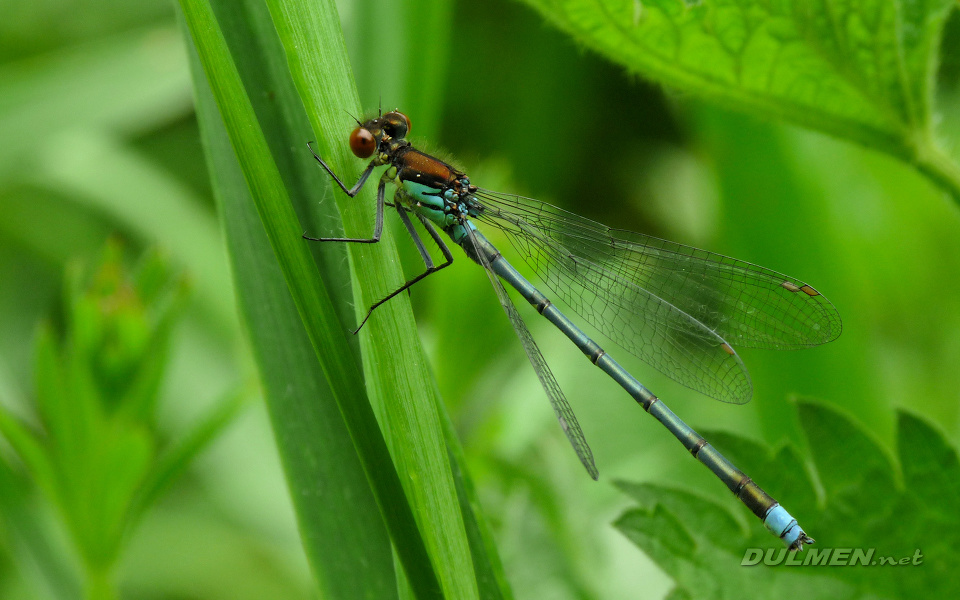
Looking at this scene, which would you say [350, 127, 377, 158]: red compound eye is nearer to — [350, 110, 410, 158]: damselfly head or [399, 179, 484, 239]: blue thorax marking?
[350, 110, 410, 158]: damselfly head

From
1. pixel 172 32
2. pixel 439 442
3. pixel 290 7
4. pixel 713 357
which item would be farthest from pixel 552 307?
pixel 172 32

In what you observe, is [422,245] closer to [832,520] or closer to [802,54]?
[802,54]

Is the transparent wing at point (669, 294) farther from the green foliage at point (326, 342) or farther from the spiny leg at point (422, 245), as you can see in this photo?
the green foliage at point (326, 342)

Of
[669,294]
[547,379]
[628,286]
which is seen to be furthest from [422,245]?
[669,294]

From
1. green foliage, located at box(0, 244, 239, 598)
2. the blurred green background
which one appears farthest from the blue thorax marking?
green foliage, located at box(0, 244, 239, 598)

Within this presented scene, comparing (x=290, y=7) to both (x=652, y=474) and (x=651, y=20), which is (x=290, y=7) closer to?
(x=651, y=20)

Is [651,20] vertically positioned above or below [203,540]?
below

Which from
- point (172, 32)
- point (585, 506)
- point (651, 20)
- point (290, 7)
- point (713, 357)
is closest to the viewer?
point (290, 7)
